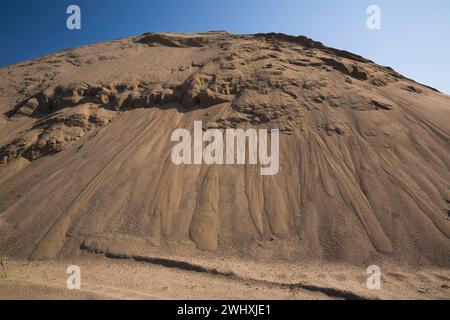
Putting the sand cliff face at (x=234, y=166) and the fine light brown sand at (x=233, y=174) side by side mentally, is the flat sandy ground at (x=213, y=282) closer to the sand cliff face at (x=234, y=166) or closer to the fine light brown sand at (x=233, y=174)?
the fine light brown sand at (x=233, y=174)

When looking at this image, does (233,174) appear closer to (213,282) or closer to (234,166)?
(234,166)

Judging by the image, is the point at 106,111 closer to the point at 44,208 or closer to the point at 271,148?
the point at 44,208

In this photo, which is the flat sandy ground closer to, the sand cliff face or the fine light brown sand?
the fine light brown sand

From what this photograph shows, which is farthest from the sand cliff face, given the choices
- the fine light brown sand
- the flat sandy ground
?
the flat sandy ground

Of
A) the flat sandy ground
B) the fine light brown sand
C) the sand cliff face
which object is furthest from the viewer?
the sand cliff face
